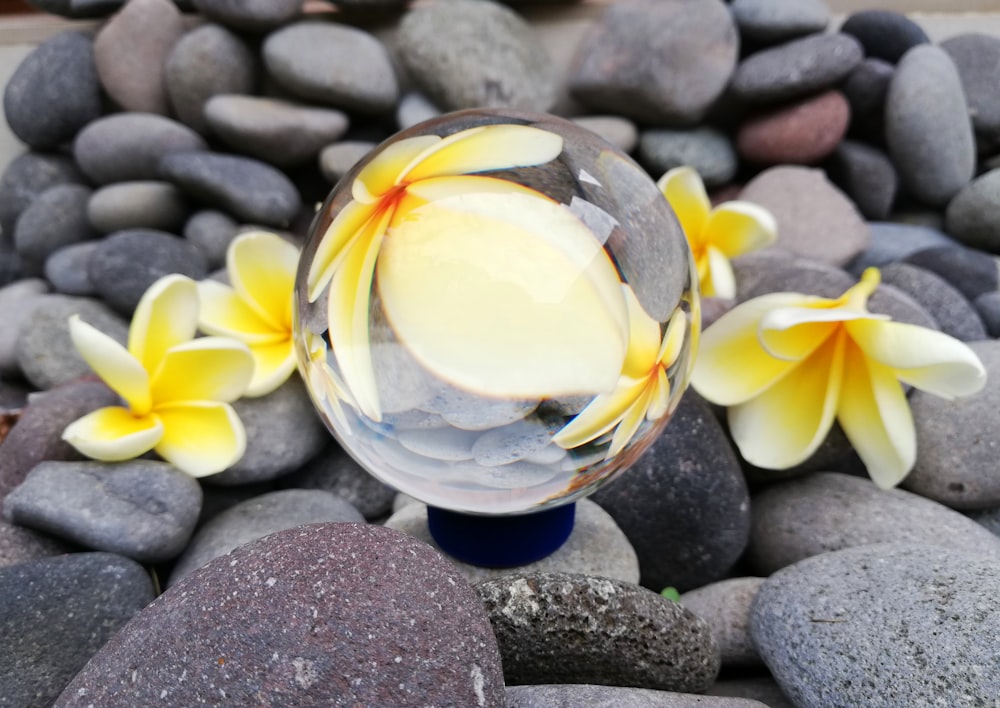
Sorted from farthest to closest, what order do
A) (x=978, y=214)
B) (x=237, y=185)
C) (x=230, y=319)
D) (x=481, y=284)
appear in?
(x=978, y=214)
(x=237, y=185)
(x=230, y=319)
(x=481, y=284)

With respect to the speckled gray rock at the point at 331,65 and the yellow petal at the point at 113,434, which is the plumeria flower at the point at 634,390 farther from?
the speckled gray rock at the point at 331,65

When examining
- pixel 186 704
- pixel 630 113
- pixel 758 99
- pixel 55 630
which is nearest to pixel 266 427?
pixel 55 630

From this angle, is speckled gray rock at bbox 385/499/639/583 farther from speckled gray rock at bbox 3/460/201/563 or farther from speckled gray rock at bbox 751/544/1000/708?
speckled gray rock at bbox 3/460/201/563

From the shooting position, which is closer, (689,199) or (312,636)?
(312,636)

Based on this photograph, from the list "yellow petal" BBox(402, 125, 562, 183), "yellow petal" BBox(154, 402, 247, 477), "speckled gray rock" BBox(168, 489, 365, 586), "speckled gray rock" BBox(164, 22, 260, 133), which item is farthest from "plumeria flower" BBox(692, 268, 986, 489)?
"speckled gray rock" BBox(164, 22, 260, 133)

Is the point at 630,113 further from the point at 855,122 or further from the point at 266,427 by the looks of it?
the point at 266,427

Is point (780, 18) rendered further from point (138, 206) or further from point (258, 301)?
point (138, 206)

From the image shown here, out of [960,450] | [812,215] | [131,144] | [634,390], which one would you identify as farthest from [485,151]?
[131,144]
